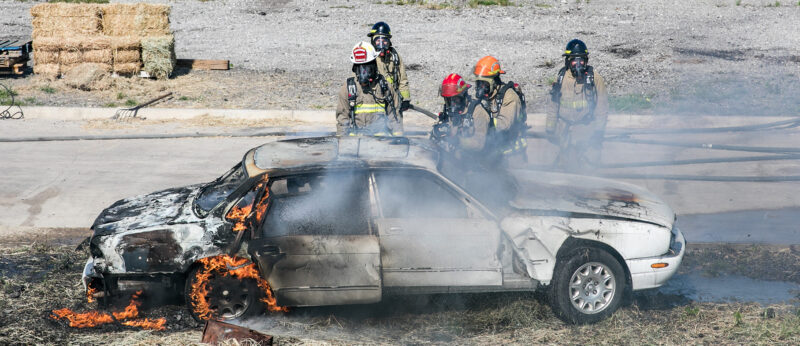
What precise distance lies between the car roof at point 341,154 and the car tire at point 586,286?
4.37 feet

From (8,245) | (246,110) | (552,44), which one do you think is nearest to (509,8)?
(552,44)

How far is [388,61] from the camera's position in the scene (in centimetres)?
995

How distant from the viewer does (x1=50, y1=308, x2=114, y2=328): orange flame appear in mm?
5812

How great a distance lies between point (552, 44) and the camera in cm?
1998

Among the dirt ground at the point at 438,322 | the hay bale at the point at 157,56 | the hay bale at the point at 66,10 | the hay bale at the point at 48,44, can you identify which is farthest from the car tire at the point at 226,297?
the hay bale at the point at 66,10

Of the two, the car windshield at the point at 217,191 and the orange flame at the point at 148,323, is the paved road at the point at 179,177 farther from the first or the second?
the orange flame at the point at 148,323

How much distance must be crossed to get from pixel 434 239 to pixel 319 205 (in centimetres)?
93

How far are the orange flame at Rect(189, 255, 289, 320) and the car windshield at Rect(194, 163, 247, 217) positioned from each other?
408mm

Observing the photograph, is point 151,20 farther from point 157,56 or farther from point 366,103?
point 366,103

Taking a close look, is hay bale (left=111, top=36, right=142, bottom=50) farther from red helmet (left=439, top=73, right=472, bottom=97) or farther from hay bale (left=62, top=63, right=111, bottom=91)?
red helmet (left=439, top=73, right=472, bottom=97)

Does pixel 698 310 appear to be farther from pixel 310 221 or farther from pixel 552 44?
pixel 552 44

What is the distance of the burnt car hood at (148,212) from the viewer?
5.77 m

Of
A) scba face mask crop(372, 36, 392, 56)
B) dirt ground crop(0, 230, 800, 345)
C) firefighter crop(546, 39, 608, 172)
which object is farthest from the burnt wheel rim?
firefighter crop(546, 39, 608, 172)

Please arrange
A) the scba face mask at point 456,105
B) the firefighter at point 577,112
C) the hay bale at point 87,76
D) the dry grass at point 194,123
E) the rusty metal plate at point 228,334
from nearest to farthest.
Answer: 1. the rusty metal plate at point 228,334
2. the scba face mask at point 456,105
3. the firefighter at point 577,112
4. the dry grass at point 194,123
5. the hay bale at point 87,76
